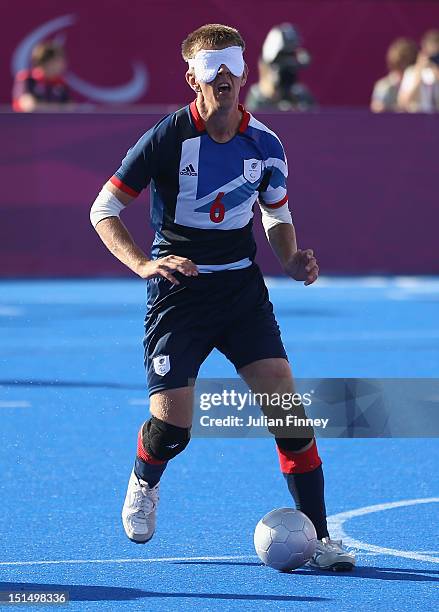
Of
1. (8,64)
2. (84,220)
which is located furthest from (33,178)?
(8,64)

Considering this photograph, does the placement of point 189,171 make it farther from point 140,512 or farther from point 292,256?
point 140,512

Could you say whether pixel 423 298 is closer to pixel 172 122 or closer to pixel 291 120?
pixel 291 120

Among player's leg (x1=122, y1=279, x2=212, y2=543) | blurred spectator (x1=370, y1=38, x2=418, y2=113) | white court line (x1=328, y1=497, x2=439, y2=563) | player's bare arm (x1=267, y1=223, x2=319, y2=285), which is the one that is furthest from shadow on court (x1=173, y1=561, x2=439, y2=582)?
blurred spectator (x1=370, y1=38, x2=418, y2=113)

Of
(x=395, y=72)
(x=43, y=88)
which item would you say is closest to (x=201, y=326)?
(x=43, y=88)

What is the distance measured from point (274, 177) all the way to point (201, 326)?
0.73m

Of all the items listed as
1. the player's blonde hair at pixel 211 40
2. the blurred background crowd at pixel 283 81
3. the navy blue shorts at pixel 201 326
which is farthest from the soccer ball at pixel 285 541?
the blurred background crowd at pixel 283 81

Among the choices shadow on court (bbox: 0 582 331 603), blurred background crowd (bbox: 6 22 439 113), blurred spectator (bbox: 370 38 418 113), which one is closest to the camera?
shadow on court (bbox: 0 582 331 603)

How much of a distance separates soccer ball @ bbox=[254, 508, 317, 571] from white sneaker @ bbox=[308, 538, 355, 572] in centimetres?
4

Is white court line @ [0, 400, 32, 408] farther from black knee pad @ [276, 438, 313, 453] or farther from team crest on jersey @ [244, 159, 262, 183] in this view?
team crest on jersey @ [244, 159, 262, 183]

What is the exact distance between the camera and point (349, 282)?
1822 cm

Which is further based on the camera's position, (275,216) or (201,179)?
(275,216)

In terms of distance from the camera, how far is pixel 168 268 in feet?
19.1

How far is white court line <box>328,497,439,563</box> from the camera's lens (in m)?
6.40

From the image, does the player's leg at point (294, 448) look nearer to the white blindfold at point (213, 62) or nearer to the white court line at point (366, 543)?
the white court line at point (366, 543)
